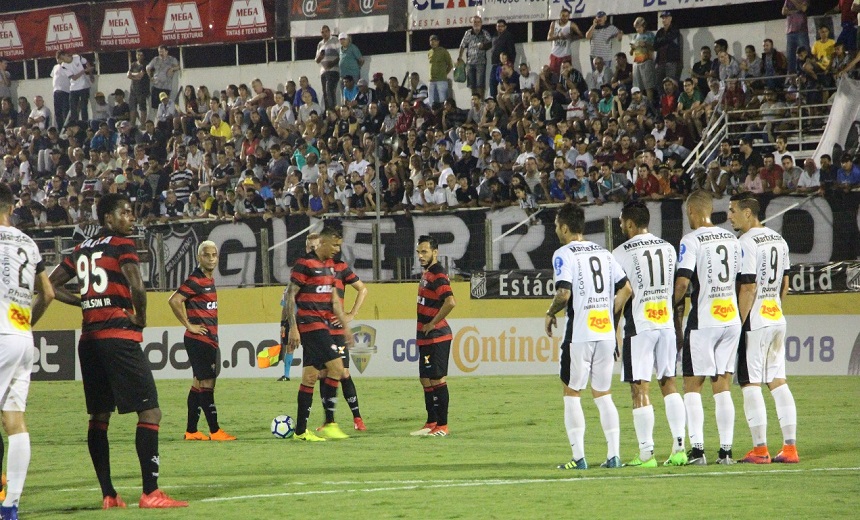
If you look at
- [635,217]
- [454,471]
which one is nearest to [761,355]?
[635,217]

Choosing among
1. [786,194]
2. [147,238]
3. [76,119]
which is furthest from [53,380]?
[786,194]

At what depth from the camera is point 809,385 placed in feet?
62.4

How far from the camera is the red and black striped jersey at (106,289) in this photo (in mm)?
8688

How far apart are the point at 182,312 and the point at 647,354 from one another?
6139 millimetres

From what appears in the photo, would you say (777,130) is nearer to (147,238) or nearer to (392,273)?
(392,273)

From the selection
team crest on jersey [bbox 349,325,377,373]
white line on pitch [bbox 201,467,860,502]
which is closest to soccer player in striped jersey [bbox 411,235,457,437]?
white line on pitch [bbox 201,467,860,502]

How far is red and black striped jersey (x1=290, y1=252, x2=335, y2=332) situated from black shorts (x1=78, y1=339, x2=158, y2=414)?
198 inches

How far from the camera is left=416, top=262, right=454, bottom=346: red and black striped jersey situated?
14203 mm

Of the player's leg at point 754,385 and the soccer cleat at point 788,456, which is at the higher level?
the player's leg at point 754,385

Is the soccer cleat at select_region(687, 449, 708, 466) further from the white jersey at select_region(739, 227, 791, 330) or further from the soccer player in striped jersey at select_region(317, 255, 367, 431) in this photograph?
the soccer player in striped jersey at select_region(317, 255, 367, 431)

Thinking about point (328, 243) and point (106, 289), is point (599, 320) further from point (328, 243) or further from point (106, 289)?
point (328, 243)

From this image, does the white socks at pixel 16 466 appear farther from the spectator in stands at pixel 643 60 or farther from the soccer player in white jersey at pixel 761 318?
the spectator in stands at pixel 643 60

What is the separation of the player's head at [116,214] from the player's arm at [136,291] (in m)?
0.32

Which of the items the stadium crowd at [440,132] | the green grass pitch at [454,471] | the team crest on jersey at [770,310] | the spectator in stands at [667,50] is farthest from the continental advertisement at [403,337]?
the team crest on jersey at [770,310]
